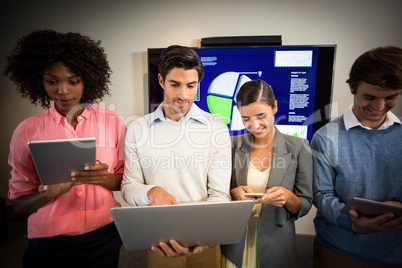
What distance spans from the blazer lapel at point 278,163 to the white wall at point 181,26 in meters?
1.35

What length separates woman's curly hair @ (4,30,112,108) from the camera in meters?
1.17

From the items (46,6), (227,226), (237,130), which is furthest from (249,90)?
(46,6)

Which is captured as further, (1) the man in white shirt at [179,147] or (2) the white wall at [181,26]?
(2) the white wall at [181,26]

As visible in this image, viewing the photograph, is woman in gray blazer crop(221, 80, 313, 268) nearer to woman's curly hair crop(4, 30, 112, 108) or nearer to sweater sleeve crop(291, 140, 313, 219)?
sweater sleeve crop(291, 140, 313, 219)

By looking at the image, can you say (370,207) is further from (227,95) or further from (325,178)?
(227,95)

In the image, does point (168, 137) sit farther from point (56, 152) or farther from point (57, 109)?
point (57, 109)

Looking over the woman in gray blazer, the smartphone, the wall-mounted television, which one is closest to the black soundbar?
the wall-mounted television

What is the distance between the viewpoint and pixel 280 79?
219cm

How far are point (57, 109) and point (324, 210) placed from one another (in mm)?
1445

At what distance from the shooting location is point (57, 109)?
123cm

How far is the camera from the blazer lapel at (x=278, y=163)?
1196 millimetres

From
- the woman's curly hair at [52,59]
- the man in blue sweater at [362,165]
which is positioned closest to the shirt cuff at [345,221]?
the man in blue sweater at [362,165]

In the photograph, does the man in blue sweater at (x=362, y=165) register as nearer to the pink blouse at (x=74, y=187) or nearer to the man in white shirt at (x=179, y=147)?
the man in white shirt at (x=179, y=147)

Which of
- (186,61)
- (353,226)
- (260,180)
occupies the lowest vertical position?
(353,226)
